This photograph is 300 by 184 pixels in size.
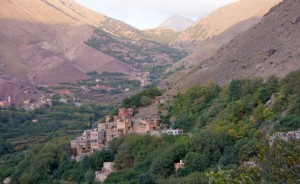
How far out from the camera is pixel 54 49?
110250 millimetres

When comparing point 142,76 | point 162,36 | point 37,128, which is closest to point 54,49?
point 142,76

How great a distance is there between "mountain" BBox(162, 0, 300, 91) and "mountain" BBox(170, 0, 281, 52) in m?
45.0

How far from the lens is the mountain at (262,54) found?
3678 cm

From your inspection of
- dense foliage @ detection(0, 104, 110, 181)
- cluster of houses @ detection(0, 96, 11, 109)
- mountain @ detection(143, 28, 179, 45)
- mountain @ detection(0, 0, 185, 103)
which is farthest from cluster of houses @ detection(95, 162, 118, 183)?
mountain @ detection(143, 28, 179, 45)

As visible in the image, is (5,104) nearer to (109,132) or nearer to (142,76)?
(142,76)

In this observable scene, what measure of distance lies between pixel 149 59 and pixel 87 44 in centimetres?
1240

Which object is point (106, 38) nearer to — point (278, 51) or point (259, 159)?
point (278, 51)

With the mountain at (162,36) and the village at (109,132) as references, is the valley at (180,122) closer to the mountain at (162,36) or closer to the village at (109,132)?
the village at (109,132)

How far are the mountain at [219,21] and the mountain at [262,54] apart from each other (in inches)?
1773

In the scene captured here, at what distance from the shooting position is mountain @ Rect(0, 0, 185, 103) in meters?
90.5

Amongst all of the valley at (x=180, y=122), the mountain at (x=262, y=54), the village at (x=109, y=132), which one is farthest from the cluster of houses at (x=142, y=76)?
the village at (x=109, y=132)

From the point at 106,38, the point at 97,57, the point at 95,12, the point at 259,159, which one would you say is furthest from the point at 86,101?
the point at 95,12

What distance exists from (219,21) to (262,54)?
3087 inches

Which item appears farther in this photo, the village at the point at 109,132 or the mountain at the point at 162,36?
the mountain at the point at 162,36
